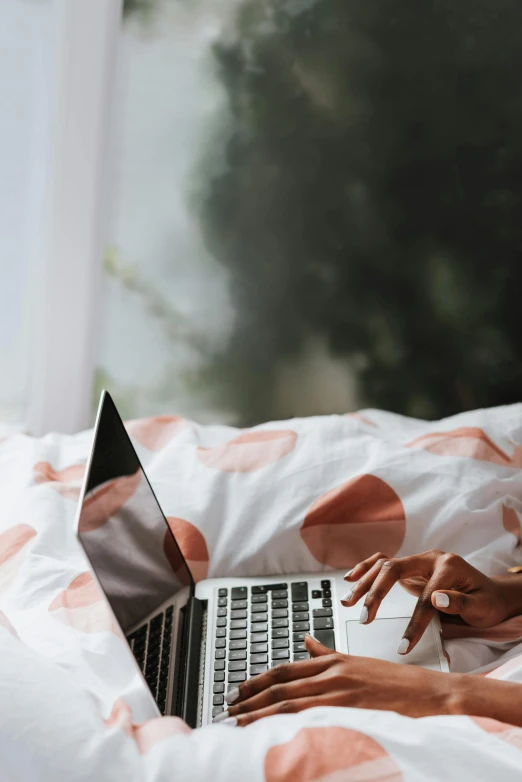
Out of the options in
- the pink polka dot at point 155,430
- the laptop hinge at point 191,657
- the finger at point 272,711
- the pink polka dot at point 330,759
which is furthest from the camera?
the pink polka dot at point 155,430

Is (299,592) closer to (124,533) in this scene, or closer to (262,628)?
(262,628)

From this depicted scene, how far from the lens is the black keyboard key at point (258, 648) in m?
0.92

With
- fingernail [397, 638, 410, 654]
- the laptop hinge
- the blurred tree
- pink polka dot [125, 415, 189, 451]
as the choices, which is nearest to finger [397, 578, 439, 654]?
fingernail [397, 638, 410, 654]

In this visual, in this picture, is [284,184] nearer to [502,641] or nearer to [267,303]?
[267,303]

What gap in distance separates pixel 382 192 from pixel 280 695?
3.55 feet

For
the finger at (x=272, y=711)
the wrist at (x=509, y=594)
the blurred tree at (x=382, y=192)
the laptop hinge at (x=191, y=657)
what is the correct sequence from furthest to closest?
1. the blurred tree at (x=382, y=192)
2. the wrist at (x=509, y=594)
3. the laptop hinge at (x=191, y=657)
4. the finger at (x=272, y=711)

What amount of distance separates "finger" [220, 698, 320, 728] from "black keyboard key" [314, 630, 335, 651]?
161mm

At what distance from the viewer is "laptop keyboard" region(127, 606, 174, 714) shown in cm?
79

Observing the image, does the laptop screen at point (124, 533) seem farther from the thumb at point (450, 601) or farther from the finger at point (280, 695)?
the thumb at point (450, 601)

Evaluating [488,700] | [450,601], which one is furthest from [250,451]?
[488,700]

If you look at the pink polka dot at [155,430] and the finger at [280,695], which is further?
the pink polka dot at [155,430]

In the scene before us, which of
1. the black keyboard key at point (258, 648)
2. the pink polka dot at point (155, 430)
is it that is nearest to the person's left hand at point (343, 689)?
the black keyboard key at point (258, 648)

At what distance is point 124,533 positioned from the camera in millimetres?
836

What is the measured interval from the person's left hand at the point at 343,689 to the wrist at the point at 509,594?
0.68ft
